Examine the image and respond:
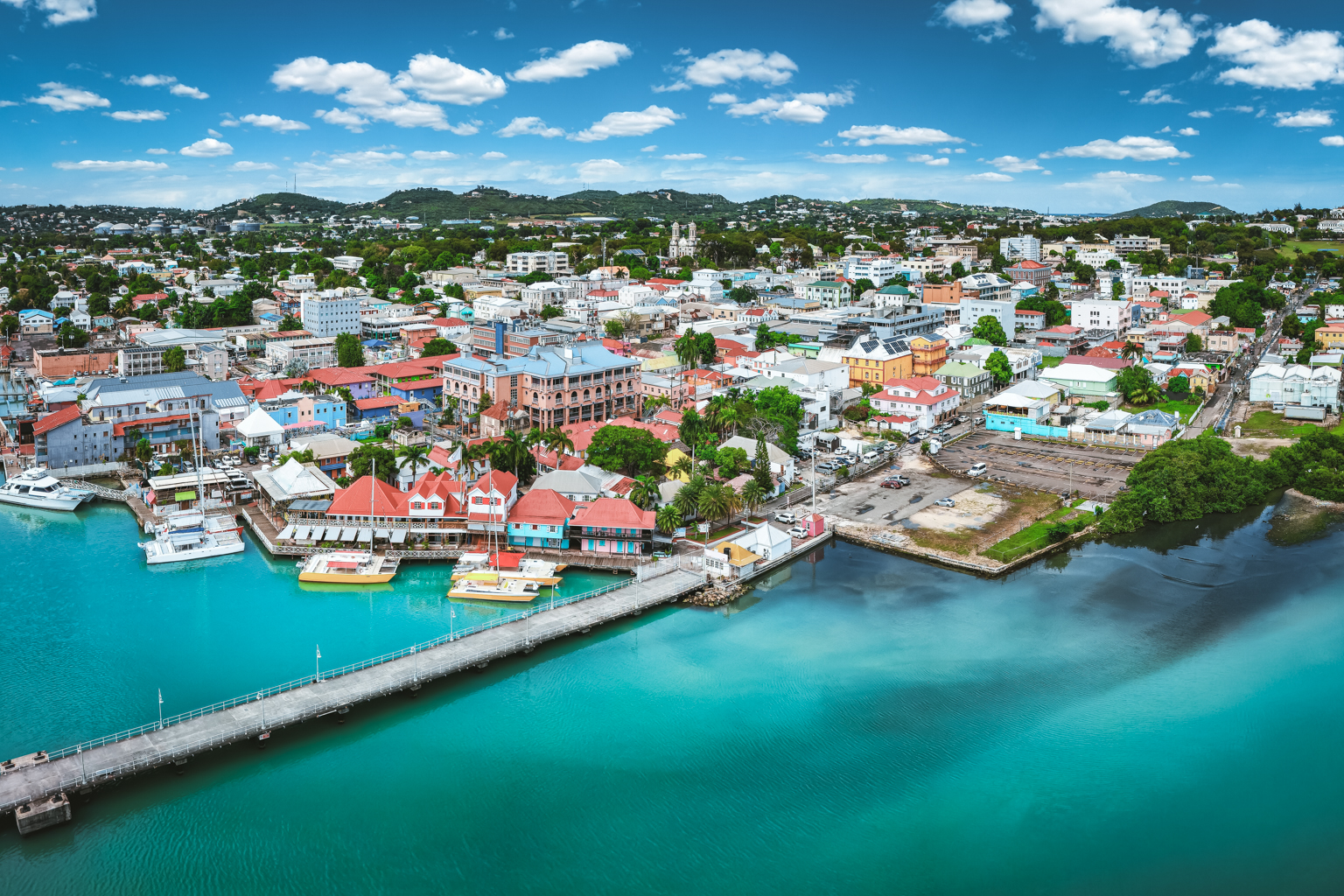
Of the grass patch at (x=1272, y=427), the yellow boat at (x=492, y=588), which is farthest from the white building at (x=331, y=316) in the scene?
the grass patch at (x=1272, y=427)

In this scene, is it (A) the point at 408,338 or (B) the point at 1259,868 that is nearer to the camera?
(B) the point at 1259,868

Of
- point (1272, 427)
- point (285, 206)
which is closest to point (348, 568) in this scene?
point (1272, 427)

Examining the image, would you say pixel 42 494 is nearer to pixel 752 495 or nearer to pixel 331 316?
pixel 752 495

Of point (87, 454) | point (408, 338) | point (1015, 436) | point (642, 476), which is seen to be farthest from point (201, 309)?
point (1015, 436)

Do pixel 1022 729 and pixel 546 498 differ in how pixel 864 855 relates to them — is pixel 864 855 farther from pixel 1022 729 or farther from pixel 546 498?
pixel 546 498

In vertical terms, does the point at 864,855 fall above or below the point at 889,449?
below

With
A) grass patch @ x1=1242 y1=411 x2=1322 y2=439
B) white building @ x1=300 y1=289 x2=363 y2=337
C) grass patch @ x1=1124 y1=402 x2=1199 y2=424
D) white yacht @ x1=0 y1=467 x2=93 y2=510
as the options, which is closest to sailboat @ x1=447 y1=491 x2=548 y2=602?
white yacht @ x1=0 y1=467 x2=93 y2=510
